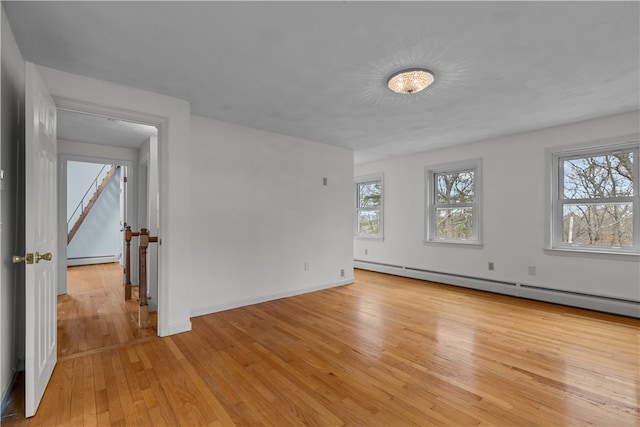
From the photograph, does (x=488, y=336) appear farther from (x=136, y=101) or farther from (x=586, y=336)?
(x=136, y=101)

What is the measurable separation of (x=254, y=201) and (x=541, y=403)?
331 centimetres

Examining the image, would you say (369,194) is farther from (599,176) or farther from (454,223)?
(599,176)

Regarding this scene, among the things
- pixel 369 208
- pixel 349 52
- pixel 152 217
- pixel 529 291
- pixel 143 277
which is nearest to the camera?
pixel 349 52

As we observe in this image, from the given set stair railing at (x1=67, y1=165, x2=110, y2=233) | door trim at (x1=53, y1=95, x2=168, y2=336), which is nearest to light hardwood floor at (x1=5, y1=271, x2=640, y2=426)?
door trim at (x1=53, y1=95, x2=168, y2=336)

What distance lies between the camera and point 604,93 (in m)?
2.90

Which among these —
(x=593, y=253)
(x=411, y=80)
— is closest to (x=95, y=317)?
(x=411, y=80)

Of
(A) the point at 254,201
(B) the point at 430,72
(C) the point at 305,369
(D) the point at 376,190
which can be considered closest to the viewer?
(C) the point at 305,369

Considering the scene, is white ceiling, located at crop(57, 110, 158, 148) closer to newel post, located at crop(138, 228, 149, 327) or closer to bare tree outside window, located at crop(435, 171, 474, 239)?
newel post, located at crop(138, 228, 149, 327)

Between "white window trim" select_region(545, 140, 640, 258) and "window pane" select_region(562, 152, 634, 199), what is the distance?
66mm

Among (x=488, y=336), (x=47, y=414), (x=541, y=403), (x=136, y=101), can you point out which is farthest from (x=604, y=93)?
(x=47, y=414)

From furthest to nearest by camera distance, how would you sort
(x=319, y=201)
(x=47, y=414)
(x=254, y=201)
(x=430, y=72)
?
(x=319, y=201)
(x=254, y=201)
(x=430, y=72)
(x=47, y=414)

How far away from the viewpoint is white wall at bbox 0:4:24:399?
5.83ft

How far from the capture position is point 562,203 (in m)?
3.98

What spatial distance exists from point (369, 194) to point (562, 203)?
331 cm
